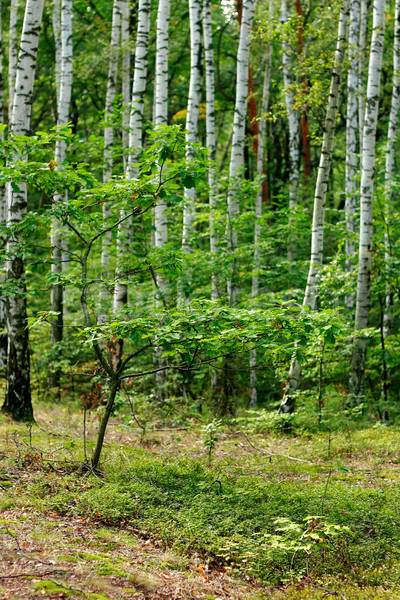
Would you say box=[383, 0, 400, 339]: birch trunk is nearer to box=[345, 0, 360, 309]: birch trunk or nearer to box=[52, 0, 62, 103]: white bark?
box=[345, 0, 360, 309]: birch trunk

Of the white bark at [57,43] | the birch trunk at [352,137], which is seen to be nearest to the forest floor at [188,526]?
the birch trunk at [352,137]

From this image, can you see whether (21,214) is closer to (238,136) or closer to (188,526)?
(188,526)

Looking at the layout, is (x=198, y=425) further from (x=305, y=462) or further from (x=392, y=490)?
(x=392, y=490)

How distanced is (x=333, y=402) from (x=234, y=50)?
51.5 ft

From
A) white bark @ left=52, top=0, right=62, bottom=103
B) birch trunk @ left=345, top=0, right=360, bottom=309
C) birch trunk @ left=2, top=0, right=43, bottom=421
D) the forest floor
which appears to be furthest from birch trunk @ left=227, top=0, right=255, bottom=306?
white bark @ left=52, top=0, right=62, bottom=103

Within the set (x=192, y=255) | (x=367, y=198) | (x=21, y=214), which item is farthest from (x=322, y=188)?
(x=21, y=214)

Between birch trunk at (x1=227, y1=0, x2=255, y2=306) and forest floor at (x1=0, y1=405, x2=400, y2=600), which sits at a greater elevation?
birch trunk at (x1=227, y1=0, x2=255, y2=306)

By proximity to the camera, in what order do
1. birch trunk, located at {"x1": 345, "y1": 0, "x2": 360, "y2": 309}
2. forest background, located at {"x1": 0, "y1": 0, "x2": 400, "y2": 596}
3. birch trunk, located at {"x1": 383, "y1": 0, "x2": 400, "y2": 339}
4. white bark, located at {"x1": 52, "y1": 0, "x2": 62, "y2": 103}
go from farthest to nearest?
white bark, located at {"x1": 52, "y1": 0, "x2": 62, "y2": 103} < birch trunk, located at {"x1": 345, "y1": 0, "x2": 360, "y2": 309} < birch trunk, located at {"x1": 383, "y1": 0, "x2": 400, "y2": 339} < forest background, located at {"x1": 0, "y1": 0, "x2": 400, "y2": 596}

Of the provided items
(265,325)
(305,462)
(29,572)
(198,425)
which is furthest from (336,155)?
(29,572)

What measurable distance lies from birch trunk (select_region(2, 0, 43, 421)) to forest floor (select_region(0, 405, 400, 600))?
742 mm

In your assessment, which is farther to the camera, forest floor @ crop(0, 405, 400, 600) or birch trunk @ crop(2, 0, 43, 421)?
birch trunk @ crop(2, 0, 43, 421)

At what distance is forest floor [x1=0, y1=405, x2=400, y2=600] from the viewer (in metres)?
3.50

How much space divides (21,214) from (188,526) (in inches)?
195

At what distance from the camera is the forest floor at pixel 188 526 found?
11.5ft
